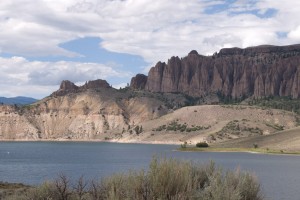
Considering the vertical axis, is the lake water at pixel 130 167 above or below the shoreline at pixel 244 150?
below

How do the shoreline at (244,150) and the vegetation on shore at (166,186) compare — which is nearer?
the vegetation on shore at (166,186)

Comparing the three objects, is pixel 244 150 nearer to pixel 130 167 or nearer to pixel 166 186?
pixel 130 167

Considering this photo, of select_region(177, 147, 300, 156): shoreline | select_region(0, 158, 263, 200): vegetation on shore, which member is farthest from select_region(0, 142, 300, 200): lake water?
select_region(177, 147, 300, 156): shoreline

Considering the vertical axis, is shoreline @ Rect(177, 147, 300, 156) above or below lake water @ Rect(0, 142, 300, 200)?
above

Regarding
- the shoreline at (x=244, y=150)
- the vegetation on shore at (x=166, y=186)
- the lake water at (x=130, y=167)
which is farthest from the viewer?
the shoreline at (x=244, y=150)

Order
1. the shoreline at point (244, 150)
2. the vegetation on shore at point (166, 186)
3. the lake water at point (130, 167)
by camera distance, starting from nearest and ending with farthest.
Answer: the vegetation on shore at point (166, 186) < the lake water at point (130, 167) < the shoreline at point (244, 150)

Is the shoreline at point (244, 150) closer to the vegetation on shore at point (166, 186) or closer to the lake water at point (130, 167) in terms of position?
the lake water at point (130, 167)

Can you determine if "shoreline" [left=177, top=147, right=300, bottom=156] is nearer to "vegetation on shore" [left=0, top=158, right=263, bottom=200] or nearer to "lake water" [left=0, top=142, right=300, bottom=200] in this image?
"lake water" [left=0, top=142, right=300, bottom=200]

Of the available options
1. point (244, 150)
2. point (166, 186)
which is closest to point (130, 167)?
point (166, 186)

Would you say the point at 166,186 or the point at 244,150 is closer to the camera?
the point at 166,186

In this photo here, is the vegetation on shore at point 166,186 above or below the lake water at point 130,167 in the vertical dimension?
above

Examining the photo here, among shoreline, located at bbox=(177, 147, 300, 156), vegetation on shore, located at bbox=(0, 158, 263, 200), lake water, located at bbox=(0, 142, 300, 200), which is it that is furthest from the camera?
shoreline, located at bbox=(177, 147, 300, 156)

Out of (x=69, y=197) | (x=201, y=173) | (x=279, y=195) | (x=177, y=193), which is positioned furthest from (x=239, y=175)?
(x=279, y=195)

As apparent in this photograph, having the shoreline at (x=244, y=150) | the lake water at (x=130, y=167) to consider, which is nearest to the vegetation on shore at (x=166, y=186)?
the lake water at (x=130, y=167)
